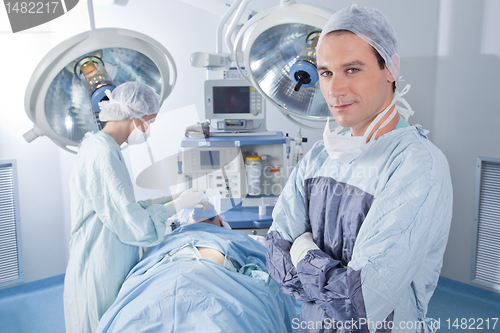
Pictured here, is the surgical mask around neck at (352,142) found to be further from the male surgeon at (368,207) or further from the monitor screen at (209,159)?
the monitor screen at (209,159)

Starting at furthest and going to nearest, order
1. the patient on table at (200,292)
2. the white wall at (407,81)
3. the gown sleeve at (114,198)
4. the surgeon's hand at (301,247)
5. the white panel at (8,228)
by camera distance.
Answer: the white panel at (8,228)
the white wall at (407,81)
the gown sleeve at (114,198)
the patient on table at (200,292)
the surgeon's hand at (301,247)

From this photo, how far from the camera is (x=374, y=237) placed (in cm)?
84

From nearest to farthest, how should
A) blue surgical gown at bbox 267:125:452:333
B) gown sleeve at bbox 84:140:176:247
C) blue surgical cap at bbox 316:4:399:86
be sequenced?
blue surgical gown at bbox 267:125:452:333 < blue surgical cap at bbox 316:4:399:86 < gown sleeve at bbox 84:140:176:247

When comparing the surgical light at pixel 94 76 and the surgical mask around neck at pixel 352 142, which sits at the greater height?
the surgical light at pixel 94 76

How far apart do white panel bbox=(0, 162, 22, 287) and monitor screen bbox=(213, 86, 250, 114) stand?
1.76 meters

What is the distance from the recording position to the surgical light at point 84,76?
3.20 feet

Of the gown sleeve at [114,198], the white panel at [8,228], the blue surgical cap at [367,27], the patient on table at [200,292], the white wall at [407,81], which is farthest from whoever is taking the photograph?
the white panel at [8,228]

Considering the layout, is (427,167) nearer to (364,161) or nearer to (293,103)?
(364,161)

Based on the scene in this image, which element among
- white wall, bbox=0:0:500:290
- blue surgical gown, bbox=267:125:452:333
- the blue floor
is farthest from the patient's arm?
white wall, bbox=0:0:500:290

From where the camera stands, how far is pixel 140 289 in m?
1.35

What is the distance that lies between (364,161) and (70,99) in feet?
3.27

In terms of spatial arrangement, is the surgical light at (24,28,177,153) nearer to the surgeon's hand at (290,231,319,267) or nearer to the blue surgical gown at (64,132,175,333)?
the blue surgical gown at (64,132,175,333)

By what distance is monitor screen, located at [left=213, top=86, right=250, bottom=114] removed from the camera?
2.50m

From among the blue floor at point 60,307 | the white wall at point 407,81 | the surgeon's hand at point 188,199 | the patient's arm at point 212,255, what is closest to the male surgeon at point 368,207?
the patient's arm at point 212,255
